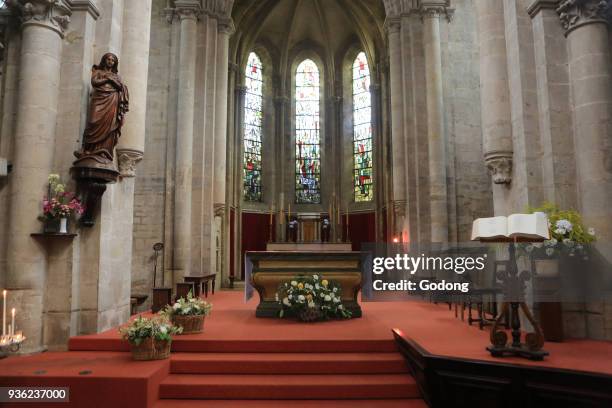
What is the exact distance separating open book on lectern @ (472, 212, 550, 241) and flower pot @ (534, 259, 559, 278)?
150cm

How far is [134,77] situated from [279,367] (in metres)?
5.87

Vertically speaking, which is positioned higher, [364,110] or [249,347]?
[364,110]

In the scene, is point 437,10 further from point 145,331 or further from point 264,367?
point 145,331

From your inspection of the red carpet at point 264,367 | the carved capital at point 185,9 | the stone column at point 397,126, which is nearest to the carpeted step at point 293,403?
the red carpet at point 264,367

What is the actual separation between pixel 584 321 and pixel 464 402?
306 centimetres

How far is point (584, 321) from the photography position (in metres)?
6.95

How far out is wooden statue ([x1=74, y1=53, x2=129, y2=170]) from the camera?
7.16m

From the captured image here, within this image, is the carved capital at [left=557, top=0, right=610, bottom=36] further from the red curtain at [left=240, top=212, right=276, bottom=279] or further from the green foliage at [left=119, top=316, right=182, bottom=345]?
→ the red curtain at [left=240, top=212, right=276, bottom=279]

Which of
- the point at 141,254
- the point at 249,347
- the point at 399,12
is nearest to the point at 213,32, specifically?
the point at 399,12

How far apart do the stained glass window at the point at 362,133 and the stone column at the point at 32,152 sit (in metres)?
18.6

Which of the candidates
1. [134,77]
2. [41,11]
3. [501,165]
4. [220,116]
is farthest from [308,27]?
[41,11]

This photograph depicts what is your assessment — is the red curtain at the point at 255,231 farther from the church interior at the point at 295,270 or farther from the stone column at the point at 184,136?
the church interior at the point at 295,270

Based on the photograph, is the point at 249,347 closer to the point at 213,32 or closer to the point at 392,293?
the point at 392,293

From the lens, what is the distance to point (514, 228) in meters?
5.32
